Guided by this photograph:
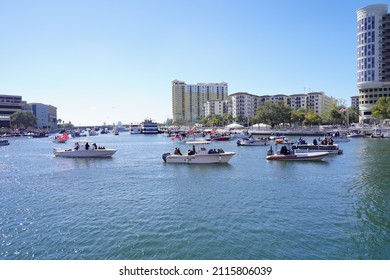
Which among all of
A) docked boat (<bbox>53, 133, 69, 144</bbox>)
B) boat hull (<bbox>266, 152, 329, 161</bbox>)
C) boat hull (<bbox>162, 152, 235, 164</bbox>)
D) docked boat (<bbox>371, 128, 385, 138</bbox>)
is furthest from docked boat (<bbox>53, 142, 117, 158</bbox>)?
docked boat (<bbox>371, 128, 385, 138</bbox>)

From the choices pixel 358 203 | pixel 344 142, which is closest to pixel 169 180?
pixel 358 203

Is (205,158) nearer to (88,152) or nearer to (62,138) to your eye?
(88,152)

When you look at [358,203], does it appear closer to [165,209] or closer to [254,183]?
[254,183]

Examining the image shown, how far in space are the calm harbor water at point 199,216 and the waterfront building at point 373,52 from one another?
331ft

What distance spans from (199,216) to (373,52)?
124619 millimetres

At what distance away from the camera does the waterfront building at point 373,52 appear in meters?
119

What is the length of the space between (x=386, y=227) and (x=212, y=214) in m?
9.39

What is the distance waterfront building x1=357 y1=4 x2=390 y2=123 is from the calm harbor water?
331ft

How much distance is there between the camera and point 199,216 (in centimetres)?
1983

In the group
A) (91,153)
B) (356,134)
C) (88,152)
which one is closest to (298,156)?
(91,153)

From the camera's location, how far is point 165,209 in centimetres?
2153

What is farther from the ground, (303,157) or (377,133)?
(377,133)

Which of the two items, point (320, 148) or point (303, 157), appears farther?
point (320, 148)
